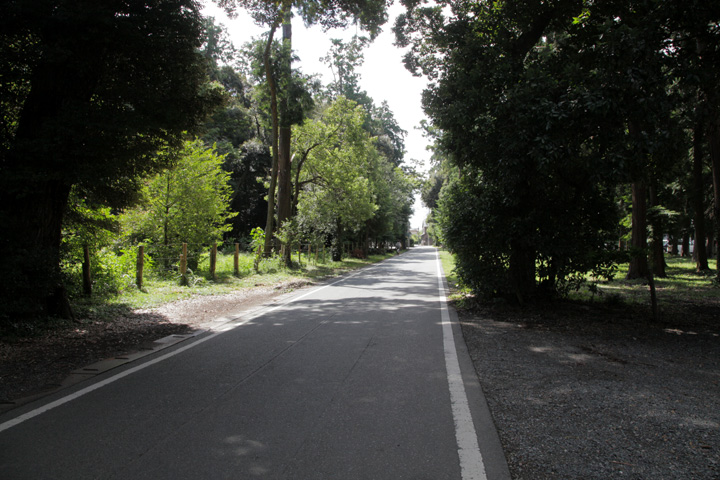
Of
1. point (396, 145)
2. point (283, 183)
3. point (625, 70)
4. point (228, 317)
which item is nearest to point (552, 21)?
point (625, 70)

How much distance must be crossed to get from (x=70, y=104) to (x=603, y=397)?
8.29 metres

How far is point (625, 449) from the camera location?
3.27 metres

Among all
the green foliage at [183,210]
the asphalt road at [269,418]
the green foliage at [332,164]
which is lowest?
the asphalt road at [269,418]

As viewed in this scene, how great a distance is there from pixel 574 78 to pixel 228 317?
780cm

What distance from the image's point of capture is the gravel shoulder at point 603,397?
10.2ft

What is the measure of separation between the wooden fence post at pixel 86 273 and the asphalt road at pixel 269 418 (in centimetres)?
542

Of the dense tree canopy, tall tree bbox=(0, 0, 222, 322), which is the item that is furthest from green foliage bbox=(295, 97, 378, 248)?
tall tree bbox=(0, 0, 222, 322)

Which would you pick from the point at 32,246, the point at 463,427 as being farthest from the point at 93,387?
the point at 463,427

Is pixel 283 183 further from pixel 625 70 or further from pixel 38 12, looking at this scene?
pixel 625 70

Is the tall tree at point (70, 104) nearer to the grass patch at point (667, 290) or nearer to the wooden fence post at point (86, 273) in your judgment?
the wooden fence post at point (86, 273)

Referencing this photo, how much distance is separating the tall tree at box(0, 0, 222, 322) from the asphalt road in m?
3.09

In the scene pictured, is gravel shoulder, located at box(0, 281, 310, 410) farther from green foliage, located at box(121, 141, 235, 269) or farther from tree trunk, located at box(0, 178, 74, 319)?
green foliage, located at box(121, 141, 235, 269)

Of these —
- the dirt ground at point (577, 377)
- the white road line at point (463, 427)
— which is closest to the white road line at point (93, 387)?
the dirt ground at point (577, 377)

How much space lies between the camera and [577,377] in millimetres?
5016
